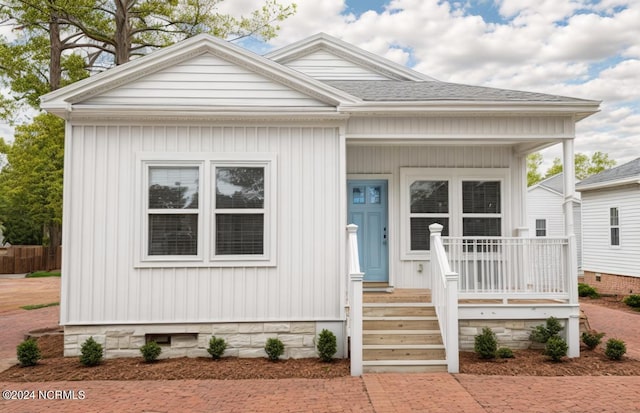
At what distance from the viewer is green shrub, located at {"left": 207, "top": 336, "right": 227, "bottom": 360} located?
7.07 m

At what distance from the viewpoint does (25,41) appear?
15867 millimetres

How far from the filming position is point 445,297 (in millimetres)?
6773

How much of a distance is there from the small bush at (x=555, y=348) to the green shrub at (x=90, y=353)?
6.46m

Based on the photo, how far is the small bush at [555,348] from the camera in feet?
22.4

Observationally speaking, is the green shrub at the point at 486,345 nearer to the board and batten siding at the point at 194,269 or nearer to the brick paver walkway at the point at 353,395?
the brick paver walkway at the point at 353,395

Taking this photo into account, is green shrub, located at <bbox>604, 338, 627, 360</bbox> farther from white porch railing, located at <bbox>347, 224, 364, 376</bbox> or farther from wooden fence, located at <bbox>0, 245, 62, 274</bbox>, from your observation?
wooden fence, located at <bbox>0, 245, 62, 274</bbox>

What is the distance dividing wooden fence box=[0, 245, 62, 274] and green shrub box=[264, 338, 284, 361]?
938 inches

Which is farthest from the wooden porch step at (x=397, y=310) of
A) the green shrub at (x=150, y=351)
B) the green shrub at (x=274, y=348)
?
the green shrub at (x=150, y=351)

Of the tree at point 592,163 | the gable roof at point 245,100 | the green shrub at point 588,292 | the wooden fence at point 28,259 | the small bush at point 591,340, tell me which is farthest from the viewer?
the tree at point 592,163

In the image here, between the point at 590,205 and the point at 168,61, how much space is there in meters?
16.3

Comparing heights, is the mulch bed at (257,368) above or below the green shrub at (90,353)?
below

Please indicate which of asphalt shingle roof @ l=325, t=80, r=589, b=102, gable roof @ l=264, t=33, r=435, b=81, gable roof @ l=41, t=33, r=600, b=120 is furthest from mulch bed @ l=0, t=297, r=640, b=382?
gable roof @ l=264, t=33, r=435, b=81

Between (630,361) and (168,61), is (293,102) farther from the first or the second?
(630,361)

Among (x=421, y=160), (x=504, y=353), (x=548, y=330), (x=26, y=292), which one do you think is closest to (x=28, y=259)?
(x=26, y=292)
